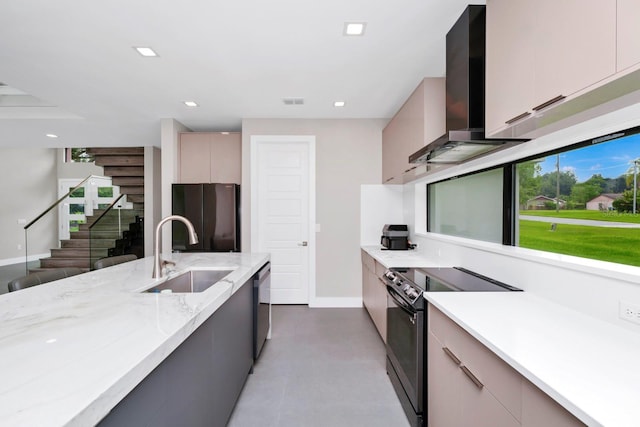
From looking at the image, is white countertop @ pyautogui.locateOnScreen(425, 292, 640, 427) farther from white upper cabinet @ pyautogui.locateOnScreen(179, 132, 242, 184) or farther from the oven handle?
white upper cabinet @ pyautogui.locateOnScreen(179, 132, 242, 184)

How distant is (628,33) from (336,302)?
3853 millimetres

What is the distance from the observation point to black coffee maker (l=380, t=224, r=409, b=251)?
3638mm

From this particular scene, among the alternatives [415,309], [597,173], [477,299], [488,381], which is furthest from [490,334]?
[597,173]

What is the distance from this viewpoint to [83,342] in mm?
912

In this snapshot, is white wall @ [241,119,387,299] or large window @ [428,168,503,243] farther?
white wall @ [241,119,387,299]

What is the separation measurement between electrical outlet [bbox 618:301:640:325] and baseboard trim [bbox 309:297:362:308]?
10.6 ft

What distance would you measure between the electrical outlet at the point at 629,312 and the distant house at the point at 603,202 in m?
0.62

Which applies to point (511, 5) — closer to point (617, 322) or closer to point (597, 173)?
point (597, 173)

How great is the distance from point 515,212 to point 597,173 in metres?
0.61

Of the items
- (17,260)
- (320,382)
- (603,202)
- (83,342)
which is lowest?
(320,382)

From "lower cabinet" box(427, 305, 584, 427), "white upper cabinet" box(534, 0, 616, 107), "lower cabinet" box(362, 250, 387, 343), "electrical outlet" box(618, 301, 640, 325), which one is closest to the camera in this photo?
"lower cabinet" box(427, 305, 584, 427)

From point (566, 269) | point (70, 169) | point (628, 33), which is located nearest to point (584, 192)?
point (566, 269)

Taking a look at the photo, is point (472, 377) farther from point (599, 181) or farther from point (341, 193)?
point (341, 193)

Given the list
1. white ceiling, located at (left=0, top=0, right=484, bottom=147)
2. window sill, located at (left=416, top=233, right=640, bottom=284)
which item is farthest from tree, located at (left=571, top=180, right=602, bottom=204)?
white ceiling, located at (left=0, top=0, right=484, bottom=147)
